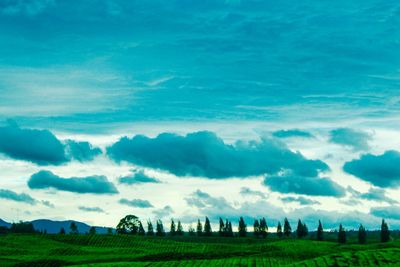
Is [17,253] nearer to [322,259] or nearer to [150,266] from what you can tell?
[150,266]

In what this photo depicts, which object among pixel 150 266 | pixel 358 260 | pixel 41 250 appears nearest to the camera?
pixel 358 260

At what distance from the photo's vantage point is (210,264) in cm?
12788

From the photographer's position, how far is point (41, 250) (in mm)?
190125

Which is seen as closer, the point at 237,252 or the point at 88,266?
the point at 88,266

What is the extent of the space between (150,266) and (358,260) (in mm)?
42349

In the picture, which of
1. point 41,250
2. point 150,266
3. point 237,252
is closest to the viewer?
point 150,266

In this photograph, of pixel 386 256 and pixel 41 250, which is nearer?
pixel 386 256

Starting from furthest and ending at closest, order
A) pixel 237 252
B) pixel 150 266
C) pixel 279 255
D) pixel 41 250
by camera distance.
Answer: pixel 41 250 < pixel 237 252 < pixel 279 255 < pixel 150 266

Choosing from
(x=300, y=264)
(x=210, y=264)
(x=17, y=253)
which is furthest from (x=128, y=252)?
(x=300, y=264)

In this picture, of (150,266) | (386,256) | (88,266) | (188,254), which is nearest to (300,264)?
(386,256)

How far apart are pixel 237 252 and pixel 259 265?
4955 cm

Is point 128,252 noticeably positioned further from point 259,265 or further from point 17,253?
point 259,265

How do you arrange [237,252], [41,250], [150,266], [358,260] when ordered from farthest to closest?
[41,250] < [237,252] < [150,266] < [358,260]

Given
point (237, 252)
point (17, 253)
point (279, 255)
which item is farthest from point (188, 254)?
point (17, 253)
